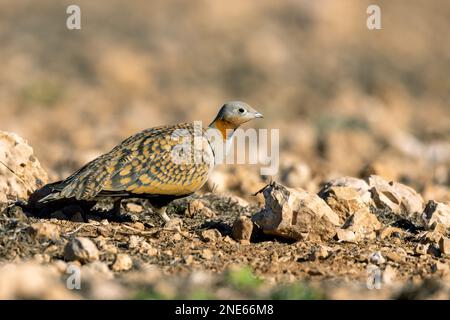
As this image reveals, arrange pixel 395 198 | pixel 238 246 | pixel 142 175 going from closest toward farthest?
1. pixel 238 246
2. pixel 142 175
3. pixel 395 198

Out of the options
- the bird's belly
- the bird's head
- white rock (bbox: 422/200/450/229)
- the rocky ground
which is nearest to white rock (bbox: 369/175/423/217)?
the rocky ground

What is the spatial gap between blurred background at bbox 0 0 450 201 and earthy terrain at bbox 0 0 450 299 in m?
0.07

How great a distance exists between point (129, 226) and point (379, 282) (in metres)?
2.78

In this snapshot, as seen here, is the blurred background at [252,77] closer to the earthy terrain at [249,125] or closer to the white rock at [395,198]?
the earthy terrain at [249,125]

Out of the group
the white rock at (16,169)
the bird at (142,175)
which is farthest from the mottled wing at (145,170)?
the white rock at (16,169)

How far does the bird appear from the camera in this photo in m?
8.09

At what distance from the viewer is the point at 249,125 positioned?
61.1 ft

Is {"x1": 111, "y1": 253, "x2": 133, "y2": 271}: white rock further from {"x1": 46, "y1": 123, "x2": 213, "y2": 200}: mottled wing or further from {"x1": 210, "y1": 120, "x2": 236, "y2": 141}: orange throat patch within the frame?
{"x1": 210, "y1": 120, "x2": 236, "y2": 141}: orange throat patch

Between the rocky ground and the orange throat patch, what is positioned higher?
the orange throat patch

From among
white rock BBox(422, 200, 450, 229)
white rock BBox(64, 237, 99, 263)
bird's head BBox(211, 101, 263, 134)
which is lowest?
white rock BBox(422, 200, 450, 229)

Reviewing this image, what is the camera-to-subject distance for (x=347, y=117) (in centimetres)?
1838

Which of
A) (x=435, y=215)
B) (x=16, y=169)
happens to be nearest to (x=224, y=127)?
(x=16, y=169)

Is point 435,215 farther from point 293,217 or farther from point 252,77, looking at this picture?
point 252,77

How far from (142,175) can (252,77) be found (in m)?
15.8
